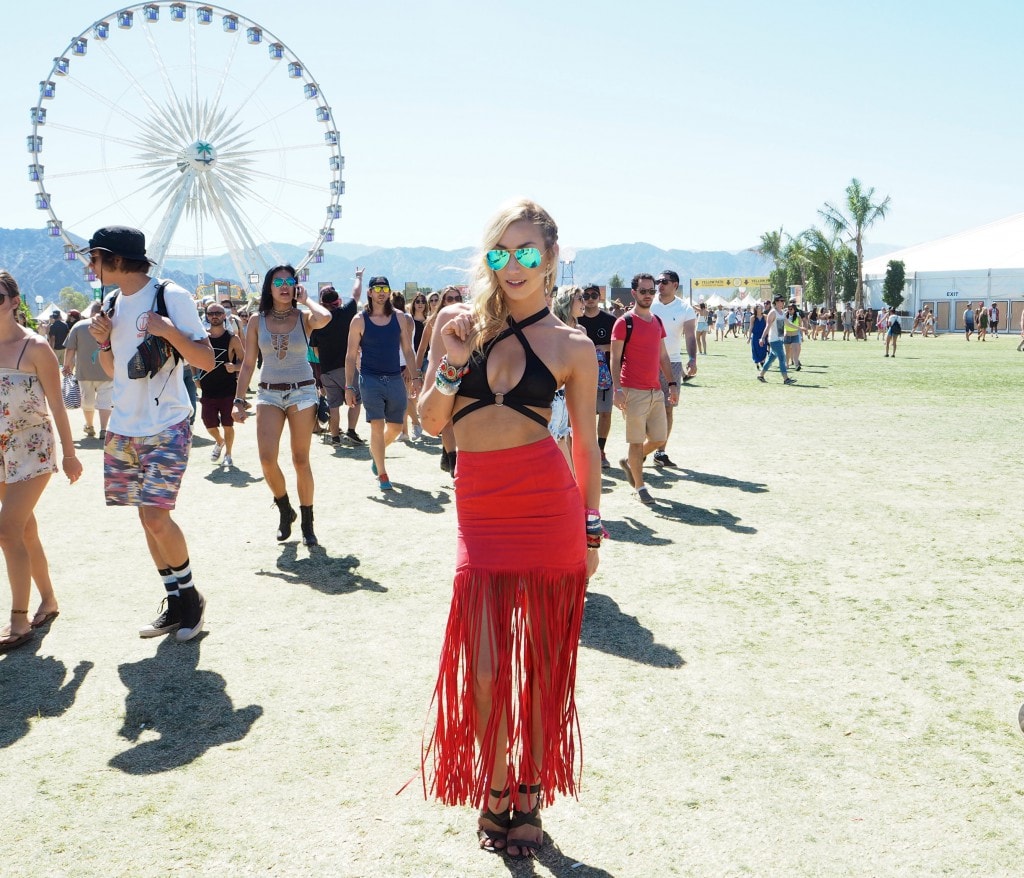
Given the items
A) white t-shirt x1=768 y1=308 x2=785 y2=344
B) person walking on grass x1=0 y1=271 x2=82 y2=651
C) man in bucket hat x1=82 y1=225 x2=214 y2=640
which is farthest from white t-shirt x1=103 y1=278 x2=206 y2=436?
white t-shirt x1=768 y1=308 x2=785 y2=344

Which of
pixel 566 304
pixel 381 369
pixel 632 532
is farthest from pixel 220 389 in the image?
pixel 632 532

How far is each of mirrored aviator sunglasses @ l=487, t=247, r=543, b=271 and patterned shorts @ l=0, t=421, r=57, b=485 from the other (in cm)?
320

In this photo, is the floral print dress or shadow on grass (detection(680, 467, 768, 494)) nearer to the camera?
the floral print dress

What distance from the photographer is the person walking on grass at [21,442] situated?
15.4 feet

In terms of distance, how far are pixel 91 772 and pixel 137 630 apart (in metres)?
1.63

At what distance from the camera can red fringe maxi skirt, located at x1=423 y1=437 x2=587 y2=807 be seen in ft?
9.34

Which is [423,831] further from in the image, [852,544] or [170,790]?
[852,544]

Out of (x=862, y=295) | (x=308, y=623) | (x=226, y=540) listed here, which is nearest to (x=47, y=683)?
(x=308, y=623)

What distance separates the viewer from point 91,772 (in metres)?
3.41

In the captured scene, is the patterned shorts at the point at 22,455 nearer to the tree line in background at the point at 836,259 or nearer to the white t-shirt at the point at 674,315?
the white t-shirt at the point at 674,315

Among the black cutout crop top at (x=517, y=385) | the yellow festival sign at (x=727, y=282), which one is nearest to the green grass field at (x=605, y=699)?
the black cutout crop top at (x=517, y=385)

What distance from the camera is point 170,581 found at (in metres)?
4.81

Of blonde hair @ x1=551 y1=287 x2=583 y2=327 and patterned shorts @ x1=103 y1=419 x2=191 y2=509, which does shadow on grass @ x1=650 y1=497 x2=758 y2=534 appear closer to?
blonde hair @ x1=551 y1=287 x2=583 y2=327

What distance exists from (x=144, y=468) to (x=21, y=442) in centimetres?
76
